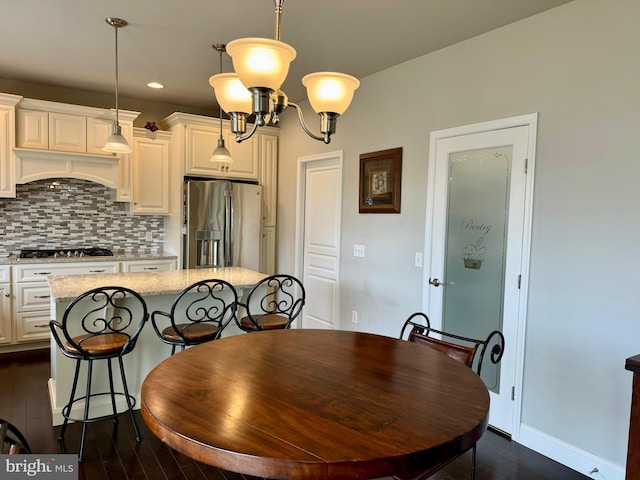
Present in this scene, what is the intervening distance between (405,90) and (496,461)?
8.73 feet

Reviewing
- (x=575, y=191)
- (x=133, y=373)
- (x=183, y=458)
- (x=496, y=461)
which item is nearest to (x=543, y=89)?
(x=575, y=191)

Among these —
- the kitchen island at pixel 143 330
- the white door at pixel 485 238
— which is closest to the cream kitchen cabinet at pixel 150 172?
the kitchen island at pixel 143 330

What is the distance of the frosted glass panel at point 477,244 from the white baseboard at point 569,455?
0.33 metres

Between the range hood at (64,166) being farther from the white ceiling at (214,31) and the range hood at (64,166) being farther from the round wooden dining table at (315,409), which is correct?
the round wooden dining table at (315,409)

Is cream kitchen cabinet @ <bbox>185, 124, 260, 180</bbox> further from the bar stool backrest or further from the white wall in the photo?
the white wall

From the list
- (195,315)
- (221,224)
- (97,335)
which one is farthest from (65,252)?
(97,335)

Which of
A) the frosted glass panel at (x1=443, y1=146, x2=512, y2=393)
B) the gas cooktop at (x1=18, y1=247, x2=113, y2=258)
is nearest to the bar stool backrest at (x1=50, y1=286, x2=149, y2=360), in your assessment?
the gas cooktop at (x1=18, y1=247, x2=113, y2=258)

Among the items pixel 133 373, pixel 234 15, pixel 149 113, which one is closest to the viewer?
pixel 234 15

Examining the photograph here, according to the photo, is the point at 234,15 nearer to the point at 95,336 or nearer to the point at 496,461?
the point at 95,336

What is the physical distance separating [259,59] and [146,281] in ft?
6.30

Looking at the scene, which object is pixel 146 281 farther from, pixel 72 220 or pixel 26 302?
pixel 72 220

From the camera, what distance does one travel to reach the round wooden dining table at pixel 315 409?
1.03m

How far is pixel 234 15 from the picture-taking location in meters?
2.71

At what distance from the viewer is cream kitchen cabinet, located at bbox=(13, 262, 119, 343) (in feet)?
12.9
